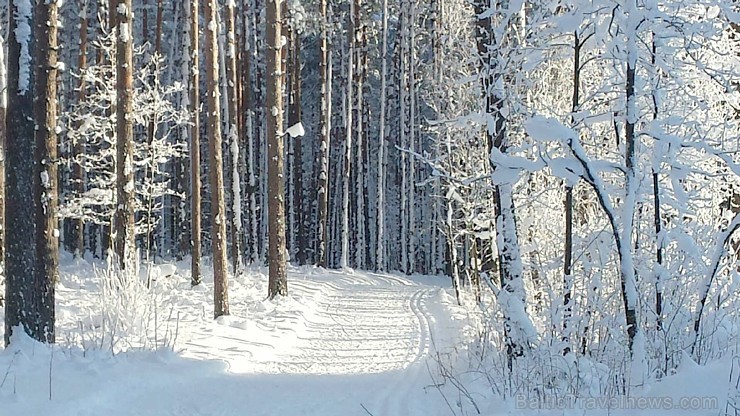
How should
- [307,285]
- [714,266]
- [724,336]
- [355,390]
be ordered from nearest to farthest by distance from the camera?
1. [714,266]
2. [724,336]
3. [355,390]
4. [307,285]

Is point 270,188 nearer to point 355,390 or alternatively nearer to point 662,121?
point 355,390

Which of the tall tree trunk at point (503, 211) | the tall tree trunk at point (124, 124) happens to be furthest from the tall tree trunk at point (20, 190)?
the tall tree trunk at point (503, 211)

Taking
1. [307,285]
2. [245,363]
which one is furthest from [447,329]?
[307,285]

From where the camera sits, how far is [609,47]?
5750 mm

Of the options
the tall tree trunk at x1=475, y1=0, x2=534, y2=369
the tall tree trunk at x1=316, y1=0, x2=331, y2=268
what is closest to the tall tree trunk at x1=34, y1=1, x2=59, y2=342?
the tall tree trunk at x1=475, y1=0, x2=534, y2=369

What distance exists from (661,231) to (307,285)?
12402 millimetres

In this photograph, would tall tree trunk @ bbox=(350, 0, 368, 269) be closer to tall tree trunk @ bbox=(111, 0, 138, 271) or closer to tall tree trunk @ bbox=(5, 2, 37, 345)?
tall tree trunk @ bbox=(111, 0, 138, 271)

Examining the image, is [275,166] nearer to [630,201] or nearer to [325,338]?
[325,338]

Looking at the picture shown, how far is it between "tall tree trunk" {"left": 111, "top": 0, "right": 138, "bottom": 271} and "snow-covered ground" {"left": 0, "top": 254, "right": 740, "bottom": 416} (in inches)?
65.2

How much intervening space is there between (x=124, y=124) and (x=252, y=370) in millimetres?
5958

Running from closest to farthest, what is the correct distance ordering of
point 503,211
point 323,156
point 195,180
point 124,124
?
point 503,211
point 124,124
point 195,180
point 323,156

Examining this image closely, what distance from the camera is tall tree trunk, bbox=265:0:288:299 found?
13.8 m

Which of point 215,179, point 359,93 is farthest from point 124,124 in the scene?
point 359,93

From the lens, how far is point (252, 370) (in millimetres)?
7820
